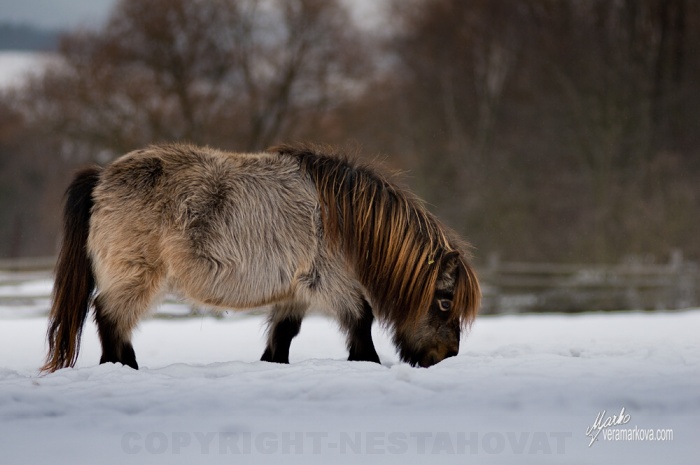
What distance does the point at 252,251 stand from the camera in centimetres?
567

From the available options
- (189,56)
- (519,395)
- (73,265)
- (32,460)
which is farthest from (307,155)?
(189,56)

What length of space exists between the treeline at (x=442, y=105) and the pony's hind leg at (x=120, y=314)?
306 inches

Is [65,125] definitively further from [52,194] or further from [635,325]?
[635,325]

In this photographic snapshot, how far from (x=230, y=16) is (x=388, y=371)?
539 inches

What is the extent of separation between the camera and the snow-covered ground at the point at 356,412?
4.00 m

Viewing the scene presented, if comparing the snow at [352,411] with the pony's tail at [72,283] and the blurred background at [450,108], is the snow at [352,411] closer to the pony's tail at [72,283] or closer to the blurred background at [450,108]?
the pony's tail at [72,283]

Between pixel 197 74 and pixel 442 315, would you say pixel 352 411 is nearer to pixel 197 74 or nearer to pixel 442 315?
pixel 442 315

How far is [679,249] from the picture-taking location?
55.7ft
